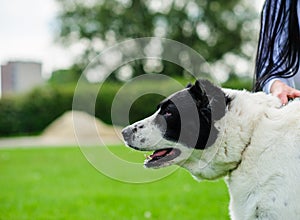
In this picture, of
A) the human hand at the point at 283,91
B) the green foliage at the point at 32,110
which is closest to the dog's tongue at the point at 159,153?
the human hand at the point at 283,91

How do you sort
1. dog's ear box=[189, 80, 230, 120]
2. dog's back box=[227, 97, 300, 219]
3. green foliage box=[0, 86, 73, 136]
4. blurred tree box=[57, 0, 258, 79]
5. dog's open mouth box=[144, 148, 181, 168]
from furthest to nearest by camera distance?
1. blurred tree box=[57, 0, 258, 79]
2. green foliage box=[0, 86, 73, 136]
3. dog's open mouth box=[144, 148, 181, 168]
4. dog's ear box=[189, 80, 230, 120]
5. dog's back box=[227, 97, 300, 219]

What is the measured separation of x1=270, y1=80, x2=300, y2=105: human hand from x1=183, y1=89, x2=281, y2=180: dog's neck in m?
0.06

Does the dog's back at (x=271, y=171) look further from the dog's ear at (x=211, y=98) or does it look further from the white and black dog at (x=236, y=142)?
the dog's ear at (x=211, y=98)

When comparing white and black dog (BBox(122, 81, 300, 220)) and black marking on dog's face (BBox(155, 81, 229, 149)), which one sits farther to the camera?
black marking on dog's face (BBox(155, 81, 229, 149))

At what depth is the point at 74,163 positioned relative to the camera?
39.2 ft

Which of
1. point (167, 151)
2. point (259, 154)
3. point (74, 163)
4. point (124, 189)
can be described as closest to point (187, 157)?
point (167, 151)

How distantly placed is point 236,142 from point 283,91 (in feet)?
1.55

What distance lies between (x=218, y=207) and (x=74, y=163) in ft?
20.4

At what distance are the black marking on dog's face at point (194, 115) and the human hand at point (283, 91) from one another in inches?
13.4

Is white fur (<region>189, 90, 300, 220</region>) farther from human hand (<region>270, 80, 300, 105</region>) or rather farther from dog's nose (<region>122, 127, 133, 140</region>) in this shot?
dog's nose (<region>122, 127, 133, 140</region>)

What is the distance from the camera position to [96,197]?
7.32m

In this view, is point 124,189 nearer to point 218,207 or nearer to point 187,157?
point 218,207

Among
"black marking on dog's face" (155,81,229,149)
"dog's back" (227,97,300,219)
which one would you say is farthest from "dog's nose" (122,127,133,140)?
"dog's back" (227,97,300,219)

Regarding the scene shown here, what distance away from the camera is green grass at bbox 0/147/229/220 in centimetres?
612
